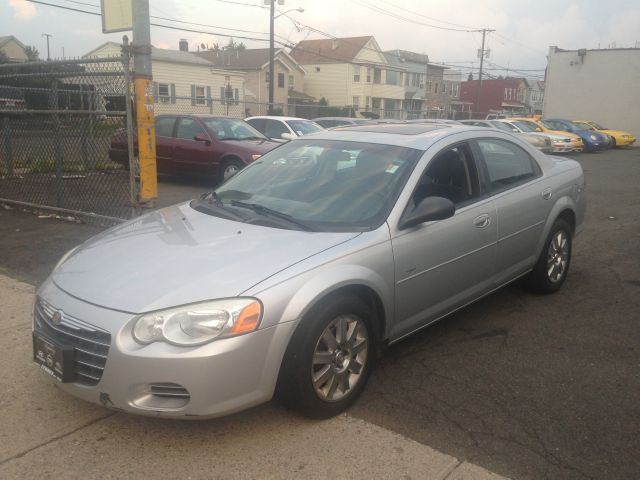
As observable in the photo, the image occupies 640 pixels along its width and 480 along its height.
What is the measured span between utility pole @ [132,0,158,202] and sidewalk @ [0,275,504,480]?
146 inches

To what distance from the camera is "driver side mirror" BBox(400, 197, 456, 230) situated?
11.7ft

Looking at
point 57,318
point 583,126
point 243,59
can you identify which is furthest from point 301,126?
point 243,59

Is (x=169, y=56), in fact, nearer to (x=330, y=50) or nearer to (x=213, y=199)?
(x=330, y=50)

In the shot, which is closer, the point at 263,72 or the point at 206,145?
the point at 206,145

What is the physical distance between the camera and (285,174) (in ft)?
13.9

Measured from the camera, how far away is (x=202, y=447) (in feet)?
9.59

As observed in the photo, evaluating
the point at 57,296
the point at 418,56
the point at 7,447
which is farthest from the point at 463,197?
the point at 418,56

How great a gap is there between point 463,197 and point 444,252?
56 centimetres

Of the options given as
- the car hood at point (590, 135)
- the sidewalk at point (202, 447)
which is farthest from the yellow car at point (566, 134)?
the sidewalk at point (202, 447)

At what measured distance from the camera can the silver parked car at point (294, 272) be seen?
2.75 metres

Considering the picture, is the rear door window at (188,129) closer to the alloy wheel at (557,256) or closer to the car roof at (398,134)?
the car roof at (398,134)

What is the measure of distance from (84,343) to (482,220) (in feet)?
9.07

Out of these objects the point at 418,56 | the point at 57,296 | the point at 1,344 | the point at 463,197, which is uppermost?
the point at 418,56

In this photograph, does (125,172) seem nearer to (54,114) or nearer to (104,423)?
(54,114)
